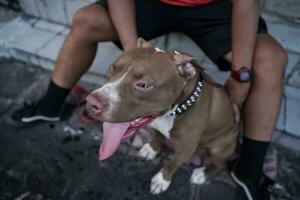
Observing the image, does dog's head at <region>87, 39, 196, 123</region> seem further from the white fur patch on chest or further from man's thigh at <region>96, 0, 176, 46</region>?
man's thigh at <region>96, 0, 176, 46</region>

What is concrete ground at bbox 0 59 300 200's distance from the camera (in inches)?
106

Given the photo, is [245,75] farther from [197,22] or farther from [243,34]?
[197,22]

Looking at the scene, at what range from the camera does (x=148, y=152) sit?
2885 millimetres

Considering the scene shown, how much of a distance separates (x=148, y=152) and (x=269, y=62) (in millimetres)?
1031

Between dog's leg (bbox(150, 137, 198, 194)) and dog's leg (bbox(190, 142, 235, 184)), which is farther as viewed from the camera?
dog's leg (bbox(190, 142, 235, 184))

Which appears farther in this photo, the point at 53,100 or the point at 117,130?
the point at 53,100

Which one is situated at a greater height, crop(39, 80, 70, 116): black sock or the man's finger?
the man's finger

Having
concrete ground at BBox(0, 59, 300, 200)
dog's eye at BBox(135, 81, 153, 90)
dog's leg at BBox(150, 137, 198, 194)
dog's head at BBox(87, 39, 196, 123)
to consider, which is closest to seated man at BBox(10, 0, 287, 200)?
concrete ground at BBox(0, 59, 300, 200)

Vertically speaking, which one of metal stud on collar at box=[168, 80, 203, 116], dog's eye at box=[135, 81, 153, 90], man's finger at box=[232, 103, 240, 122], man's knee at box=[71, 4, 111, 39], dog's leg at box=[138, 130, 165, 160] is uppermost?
dog's eye at box=[135, 81, 153, 90]

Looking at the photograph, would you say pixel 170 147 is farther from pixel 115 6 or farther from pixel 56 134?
pixel 115 6

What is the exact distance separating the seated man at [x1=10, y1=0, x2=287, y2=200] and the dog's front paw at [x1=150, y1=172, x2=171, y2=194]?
17.7 inches

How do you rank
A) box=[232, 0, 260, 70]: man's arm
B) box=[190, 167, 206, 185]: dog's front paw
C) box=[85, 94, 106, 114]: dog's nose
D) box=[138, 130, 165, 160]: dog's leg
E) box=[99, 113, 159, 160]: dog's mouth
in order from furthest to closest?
box=[138, 130, 165, 160]: dog's leg
box=[190, 167, 206, 185]: dog's front paw
box=[232, 0, 260, 70]: man's arm
box=[99, 113, 159, 160]: dog's mouth
box=[85, 94, 106, 114]: dog's nose

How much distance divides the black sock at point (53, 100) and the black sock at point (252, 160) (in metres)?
1.27

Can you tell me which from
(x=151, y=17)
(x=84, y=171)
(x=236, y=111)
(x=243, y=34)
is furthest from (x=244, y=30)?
(x=84, y=171)
